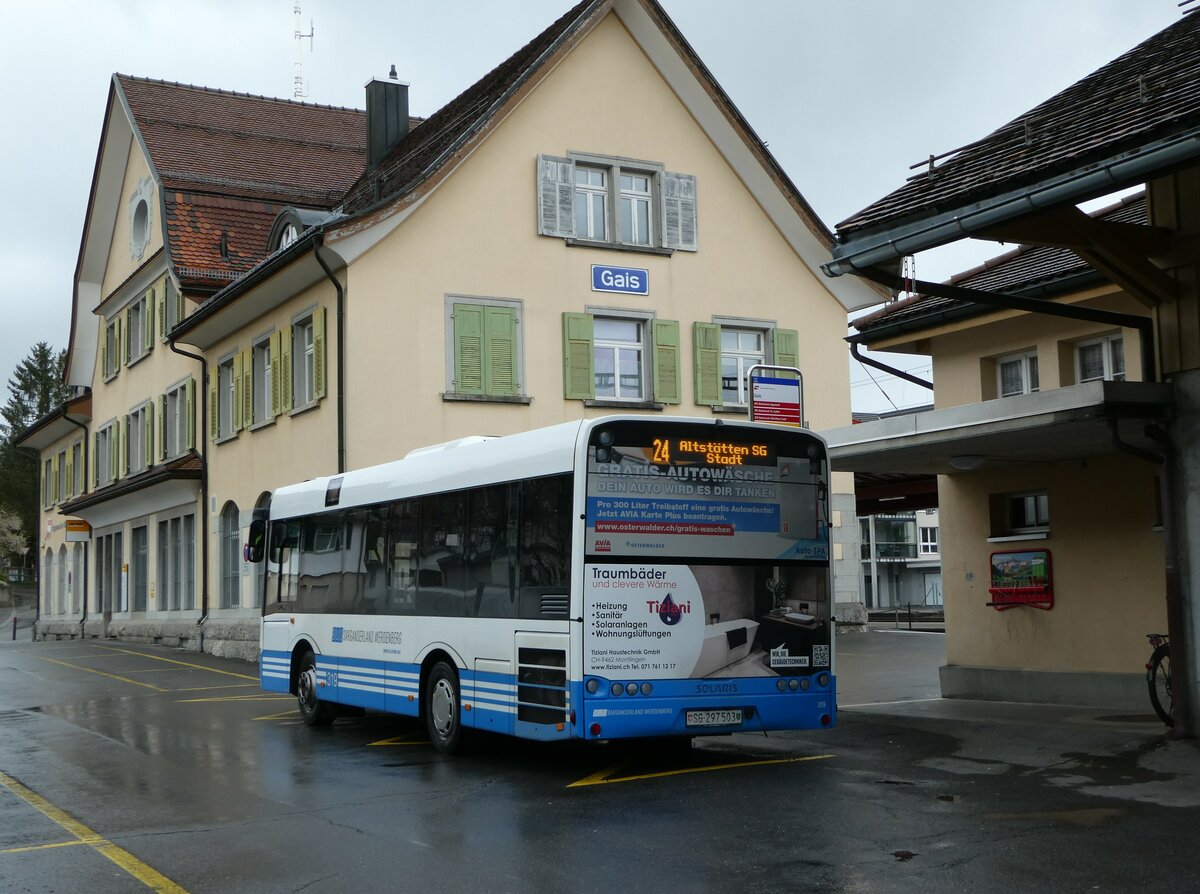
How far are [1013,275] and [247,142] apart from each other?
27049 millimetres

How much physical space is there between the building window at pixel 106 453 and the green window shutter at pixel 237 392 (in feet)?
40.2

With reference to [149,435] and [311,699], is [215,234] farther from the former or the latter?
[311,699]

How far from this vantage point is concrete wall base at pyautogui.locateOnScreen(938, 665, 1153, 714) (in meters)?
15.9

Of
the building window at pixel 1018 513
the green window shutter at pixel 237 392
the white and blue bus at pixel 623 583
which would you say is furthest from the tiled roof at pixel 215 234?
the white and blue bus at pixel 623 583

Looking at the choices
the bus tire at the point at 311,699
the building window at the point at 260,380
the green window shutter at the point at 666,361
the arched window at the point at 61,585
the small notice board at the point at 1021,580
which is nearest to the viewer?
the bus tire at the point at 311,699

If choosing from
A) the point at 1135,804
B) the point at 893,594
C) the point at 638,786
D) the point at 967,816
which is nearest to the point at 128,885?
the point at 638,786

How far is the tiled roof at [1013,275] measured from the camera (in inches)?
666

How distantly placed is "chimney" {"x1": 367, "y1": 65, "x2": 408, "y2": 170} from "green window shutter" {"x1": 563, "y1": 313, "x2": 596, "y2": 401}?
1028 cm

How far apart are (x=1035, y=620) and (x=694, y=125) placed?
16.5m

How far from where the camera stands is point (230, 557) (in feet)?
110

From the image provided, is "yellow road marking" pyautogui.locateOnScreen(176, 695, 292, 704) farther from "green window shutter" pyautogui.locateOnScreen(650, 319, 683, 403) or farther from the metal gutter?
the metal gutter

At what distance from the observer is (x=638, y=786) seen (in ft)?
37.3

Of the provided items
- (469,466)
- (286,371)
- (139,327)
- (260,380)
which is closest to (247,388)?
(260,380)

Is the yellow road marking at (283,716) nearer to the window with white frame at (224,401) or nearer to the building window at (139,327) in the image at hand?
the window with white frame at (224,401)
